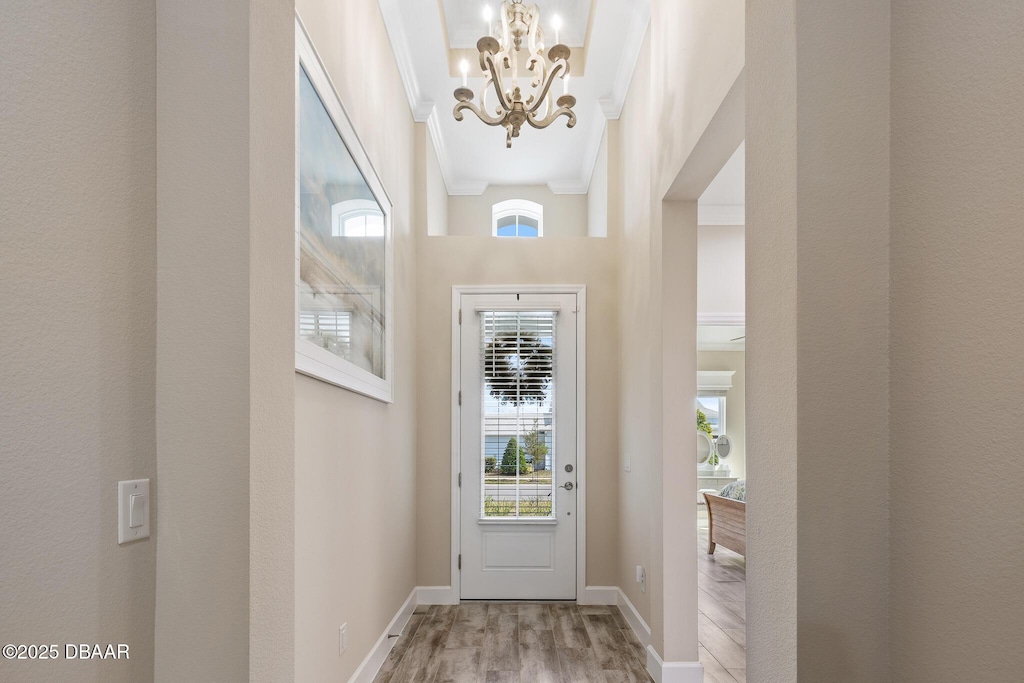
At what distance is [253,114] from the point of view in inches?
54.6

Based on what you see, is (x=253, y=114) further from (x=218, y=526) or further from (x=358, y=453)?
(x=358, y=453)

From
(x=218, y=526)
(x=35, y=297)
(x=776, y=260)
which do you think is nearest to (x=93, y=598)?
(x=218, y=526)

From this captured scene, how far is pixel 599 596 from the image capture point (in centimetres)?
474

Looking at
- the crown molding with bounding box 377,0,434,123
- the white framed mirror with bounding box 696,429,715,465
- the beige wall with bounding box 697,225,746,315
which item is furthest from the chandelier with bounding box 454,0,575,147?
the white framed mirror with bounding box 696,429,715,465

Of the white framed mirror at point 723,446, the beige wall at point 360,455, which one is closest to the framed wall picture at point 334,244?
the beige wall at point 360,455

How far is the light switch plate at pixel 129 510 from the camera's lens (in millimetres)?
1239

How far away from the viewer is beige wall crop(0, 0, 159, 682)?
1.03m

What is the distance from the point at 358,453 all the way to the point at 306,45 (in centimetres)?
173

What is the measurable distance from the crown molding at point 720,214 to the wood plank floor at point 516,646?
3634mm

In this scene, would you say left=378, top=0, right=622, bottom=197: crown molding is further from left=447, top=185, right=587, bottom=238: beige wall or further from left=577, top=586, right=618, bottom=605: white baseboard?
left=577, top=586, right=618, bottom=605: white baseboard

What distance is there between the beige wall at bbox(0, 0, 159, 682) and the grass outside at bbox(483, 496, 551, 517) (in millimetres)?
3632

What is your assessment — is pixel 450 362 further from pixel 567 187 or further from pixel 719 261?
pixel 719 261

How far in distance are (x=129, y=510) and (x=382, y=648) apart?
105 inches

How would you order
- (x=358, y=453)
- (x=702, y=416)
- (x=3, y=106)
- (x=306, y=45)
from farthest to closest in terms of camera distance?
1. (x=702, y=416)
2. (x=358, y=453)
3. (x=306, y=45)
4. (x=3, y=106)
